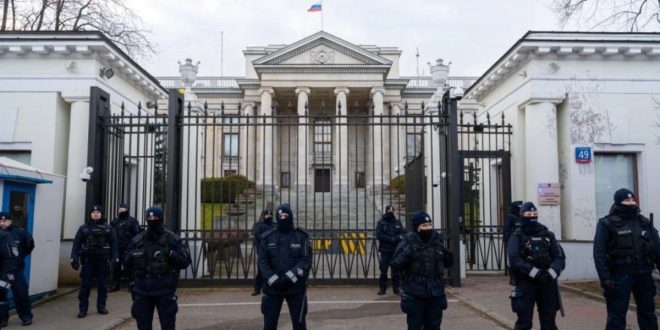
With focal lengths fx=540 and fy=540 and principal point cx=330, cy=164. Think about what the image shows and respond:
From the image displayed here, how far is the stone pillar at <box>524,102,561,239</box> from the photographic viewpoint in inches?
484

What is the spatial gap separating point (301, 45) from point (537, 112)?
29.4 m

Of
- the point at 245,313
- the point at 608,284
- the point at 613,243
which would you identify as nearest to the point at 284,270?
the point at 245,313

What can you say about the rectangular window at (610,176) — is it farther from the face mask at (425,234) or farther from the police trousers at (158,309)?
the police trousers at (158,309)

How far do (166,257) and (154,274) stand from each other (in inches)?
8.6

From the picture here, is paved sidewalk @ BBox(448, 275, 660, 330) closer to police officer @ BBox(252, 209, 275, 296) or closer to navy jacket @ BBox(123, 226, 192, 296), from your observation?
police officer @ BBox(252, 209, 275, 296)

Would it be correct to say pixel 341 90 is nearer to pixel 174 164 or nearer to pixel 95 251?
pixel 174 164

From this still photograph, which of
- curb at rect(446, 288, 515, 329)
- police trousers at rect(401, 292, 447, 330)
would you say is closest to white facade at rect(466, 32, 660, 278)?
curb at rect(446, 288, 515, 329)

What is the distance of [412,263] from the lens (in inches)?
226

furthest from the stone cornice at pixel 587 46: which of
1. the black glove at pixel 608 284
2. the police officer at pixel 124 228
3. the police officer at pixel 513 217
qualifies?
the police officer at pixel 124 228

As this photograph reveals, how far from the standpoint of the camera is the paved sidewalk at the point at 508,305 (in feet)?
25.5

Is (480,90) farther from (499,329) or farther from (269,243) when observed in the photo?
(269,243)

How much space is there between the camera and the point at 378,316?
27.8 feet

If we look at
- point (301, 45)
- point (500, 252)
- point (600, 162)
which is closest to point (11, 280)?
point (500, 252)

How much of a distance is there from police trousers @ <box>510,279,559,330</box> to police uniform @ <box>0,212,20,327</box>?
21.2 feet
